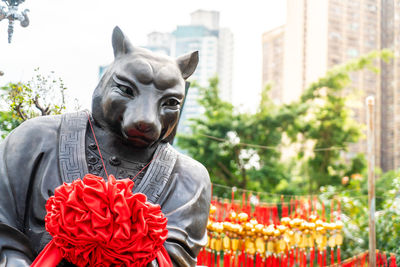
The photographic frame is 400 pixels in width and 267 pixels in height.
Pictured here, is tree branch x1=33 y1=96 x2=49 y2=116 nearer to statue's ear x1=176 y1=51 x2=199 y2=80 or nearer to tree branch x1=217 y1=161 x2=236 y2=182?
statue's ear x1=176 y1=51 x2=199 y2=80

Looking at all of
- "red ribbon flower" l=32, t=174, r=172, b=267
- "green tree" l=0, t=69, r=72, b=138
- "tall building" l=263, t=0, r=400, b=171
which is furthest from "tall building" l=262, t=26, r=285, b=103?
"red ribbon flower" l=32, t=174, r=172, b=267

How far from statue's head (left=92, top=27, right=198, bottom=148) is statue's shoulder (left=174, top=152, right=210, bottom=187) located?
0.63 feet

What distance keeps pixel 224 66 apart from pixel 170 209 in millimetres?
26687

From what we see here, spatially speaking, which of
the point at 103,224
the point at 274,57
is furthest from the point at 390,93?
the point at 103,224

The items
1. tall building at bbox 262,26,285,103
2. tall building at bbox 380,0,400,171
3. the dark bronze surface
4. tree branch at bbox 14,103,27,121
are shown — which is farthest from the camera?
tall building at bbox 262,26,285,103

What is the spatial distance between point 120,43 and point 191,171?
2.41ft

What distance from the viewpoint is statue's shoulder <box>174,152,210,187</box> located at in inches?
88.5

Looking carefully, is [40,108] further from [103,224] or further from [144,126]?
[103,224]

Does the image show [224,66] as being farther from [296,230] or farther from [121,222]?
[121,222]

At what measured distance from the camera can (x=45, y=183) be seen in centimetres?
202

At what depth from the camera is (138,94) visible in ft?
6.68

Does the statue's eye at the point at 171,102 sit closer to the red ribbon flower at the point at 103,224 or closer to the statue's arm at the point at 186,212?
the statue's arm at the point at 186,212

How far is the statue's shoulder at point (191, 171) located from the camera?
2248 millimetres

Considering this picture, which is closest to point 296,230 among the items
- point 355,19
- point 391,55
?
point 391,55
